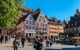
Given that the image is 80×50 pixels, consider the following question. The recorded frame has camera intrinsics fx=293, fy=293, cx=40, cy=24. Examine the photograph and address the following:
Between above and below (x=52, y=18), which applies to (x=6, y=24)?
below

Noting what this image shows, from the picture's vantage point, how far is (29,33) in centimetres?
12788

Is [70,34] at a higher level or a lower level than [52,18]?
lower

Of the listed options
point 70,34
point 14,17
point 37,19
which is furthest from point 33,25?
point 14,17

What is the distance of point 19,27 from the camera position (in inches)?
4911

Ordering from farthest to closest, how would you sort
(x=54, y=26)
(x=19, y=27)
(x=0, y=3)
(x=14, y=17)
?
(x=54, y=26), (x=19, y=27), (x=14, y=17), (x=0, y=3)

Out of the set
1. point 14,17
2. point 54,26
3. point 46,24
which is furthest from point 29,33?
point 14,17

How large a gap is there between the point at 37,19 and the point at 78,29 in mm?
19521

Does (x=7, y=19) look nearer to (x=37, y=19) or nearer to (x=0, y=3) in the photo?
(x=0, y=3)

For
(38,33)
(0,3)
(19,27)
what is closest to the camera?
(0,3)

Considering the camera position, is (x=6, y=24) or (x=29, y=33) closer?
(x=6, y=24)

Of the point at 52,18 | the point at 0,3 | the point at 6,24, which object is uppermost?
the point at 52,18

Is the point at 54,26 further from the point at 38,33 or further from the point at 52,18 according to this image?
the point at 38,33

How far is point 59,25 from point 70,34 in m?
33.0

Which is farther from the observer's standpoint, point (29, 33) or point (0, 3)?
point (29, 33)
